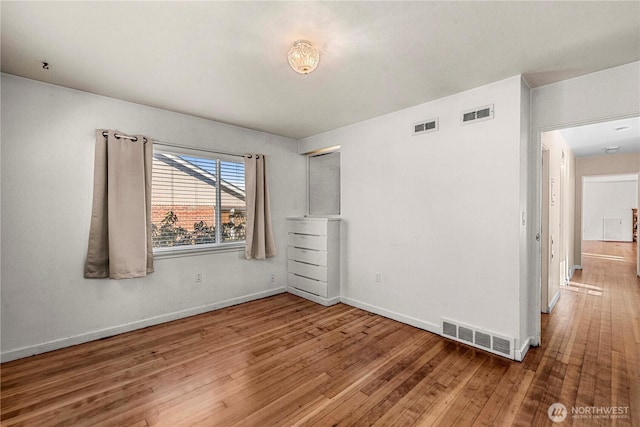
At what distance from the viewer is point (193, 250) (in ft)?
11.9

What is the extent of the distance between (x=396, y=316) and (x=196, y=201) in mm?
3015

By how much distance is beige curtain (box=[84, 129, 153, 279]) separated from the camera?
2.91m

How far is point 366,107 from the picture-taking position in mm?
3344

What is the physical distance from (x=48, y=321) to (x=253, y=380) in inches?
86.3

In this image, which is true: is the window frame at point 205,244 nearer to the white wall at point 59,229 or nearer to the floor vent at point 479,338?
the white wall at point 59,229

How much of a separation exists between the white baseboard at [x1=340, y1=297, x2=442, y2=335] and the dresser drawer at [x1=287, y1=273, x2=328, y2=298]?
0.34 m

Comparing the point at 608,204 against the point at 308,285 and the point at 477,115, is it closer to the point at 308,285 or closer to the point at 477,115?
the point at 477,115

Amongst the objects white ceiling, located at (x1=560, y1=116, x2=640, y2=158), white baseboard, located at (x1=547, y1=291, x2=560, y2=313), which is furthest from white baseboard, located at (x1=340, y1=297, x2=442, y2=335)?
white ceiling, located at (x1=560, y1=116, x2=640, y2=158)

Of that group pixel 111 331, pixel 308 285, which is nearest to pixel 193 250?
pixel 111 331

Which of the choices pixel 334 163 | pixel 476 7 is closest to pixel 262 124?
pixel 334 163

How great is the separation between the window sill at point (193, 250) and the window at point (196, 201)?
25mm

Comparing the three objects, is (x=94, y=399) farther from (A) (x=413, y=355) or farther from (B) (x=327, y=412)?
(A) (x=413, y=355)

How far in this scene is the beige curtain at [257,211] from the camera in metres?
4.12

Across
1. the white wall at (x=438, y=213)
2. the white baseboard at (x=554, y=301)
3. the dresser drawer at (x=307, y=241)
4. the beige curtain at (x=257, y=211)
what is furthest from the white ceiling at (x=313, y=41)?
the white baseboard at (x=554, y=301)
